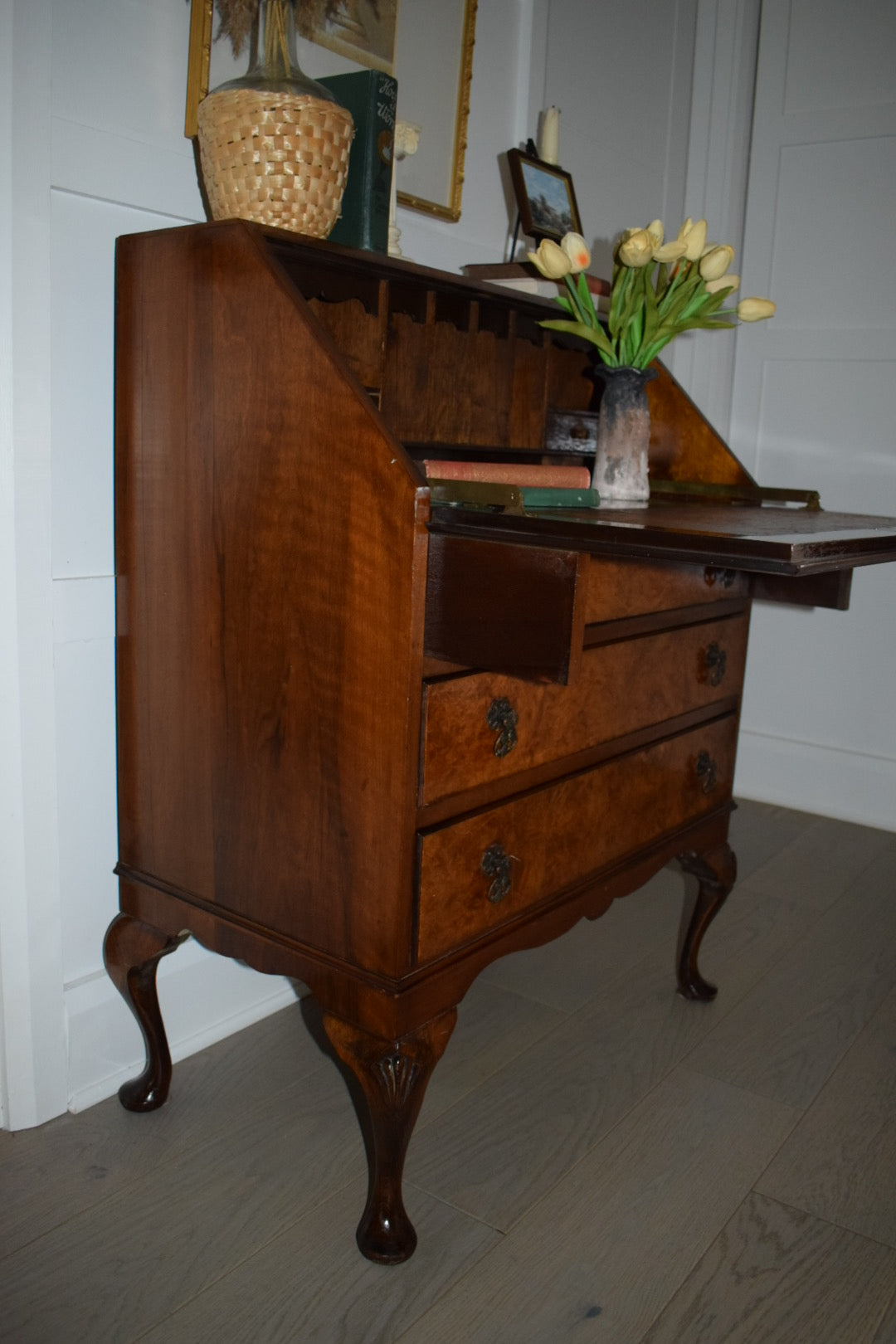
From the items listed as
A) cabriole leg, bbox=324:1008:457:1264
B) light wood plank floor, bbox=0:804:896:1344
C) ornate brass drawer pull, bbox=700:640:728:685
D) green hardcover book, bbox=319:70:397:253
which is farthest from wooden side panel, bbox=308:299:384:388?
light wood plank floor, bbox=0:804:896:1344

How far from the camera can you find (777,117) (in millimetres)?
3217

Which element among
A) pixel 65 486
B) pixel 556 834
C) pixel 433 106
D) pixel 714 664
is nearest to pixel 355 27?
pixel 433 106

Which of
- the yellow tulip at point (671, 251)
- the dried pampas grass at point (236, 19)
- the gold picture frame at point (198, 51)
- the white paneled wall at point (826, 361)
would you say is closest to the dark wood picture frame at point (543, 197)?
the yellow tulip at point (671, 251)

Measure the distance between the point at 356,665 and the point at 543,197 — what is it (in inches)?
56.0

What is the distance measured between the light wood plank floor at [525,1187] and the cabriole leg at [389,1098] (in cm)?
4

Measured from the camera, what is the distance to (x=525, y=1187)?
Answer: 1562 millimetres

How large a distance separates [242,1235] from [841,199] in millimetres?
3013

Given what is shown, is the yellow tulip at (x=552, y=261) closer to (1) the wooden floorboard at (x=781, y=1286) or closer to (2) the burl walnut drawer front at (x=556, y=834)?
(2) the burl walnut drawer front at (x=556, y=834)

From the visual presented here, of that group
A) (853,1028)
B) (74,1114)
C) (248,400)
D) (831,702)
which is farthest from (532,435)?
(831,702)

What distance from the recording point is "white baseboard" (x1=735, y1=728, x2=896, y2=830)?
3244 millimetres

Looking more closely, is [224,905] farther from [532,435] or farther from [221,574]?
[532,435]

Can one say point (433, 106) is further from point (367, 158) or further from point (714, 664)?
point (714, 664)

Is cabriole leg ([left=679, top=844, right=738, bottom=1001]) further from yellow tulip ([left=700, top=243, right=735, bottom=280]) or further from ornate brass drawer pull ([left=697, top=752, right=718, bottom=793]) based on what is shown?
yellow tulip ([left=700, top=243, right=735, bottom=280])

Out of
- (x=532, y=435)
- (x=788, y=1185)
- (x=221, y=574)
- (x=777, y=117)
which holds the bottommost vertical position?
(x=788, y=1185)
